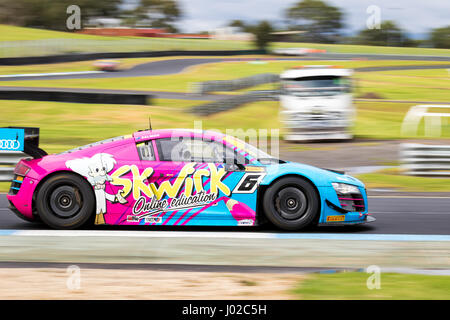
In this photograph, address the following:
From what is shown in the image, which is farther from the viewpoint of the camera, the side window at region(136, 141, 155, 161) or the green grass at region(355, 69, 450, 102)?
the green grass at region(355, 69, 450, 102)

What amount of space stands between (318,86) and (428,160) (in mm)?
7737

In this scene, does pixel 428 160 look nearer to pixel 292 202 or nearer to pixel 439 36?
pixel 292 202

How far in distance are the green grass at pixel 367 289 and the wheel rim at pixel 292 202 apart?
1894 mm

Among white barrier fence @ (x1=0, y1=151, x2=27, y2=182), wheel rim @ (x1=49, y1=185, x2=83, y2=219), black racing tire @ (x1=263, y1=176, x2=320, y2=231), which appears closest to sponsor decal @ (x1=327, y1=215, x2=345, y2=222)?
black racing tire @ (x1=263, y1=176, x2=320, y2=231)

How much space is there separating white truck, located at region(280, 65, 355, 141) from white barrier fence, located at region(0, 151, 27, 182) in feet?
36.0

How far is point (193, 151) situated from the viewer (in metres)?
7.50

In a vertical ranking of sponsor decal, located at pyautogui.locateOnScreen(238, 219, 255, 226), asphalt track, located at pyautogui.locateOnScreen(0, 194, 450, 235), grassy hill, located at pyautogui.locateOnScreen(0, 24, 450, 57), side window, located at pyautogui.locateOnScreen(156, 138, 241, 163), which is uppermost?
grassy hill, located at pyautogui.locateOnScreen(0, 24, 450, 57)

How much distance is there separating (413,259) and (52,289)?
10.6 feet

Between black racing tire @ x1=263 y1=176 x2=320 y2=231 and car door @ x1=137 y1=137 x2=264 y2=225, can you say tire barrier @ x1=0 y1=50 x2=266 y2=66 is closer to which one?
car door @ x1=137 y1=137 x2=264 y2=225

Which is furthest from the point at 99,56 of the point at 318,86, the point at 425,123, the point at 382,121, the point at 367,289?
the point at 367,289

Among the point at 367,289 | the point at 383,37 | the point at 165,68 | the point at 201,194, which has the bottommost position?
the point at 367,289

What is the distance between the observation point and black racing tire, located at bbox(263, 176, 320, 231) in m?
7.38

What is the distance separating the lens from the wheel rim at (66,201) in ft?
24.3
